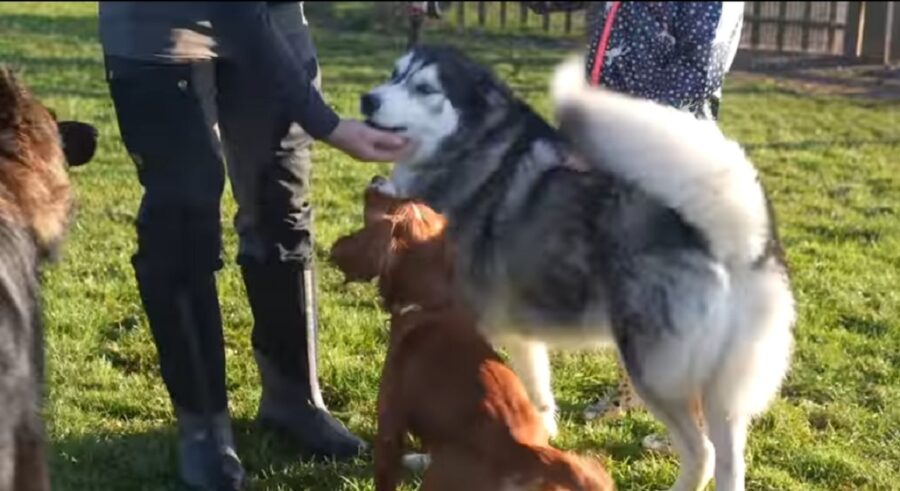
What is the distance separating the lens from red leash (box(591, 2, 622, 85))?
3.16 metres

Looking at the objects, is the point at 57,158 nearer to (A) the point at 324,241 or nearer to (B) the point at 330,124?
(B) the point at 330,124

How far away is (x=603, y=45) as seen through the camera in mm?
3369

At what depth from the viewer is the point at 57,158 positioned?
346cm

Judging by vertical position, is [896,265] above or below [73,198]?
below

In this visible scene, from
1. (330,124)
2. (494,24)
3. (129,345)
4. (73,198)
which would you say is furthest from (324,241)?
A: (494,24)

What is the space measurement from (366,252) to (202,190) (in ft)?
1.62

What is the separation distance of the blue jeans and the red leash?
2.81 ft

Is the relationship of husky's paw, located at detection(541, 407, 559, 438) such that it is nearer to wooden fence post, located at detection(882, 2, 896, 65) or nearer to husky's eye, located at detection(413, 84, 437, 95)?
husky's eye, located at detection(413, 84, 437, 95)

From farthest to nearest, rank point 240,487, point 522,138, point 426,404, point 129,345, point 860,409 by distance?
point 129,345, point 860,409, point 240,487, point 522,138, point 426,404

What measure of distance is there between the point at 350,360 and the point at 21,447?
1.76 m

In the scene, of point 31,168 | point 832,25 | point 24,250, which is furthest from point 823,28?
point 24,250

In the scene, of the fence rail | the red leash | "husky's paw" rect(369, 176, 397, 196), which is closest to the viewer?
the red leash

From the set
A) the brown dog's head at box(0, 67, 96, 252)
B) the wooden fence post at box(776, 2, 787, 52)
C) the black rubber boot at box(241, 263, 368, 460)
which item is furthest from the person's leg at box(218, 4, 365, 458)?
the wooden fence post at box(776, 2, 787, 52)

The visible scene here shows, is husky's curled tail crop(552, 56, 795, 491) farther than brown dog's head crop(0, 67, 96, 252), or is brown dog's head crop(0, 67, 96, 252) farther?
brown dog's head crop(0, 67, 96, 252)
